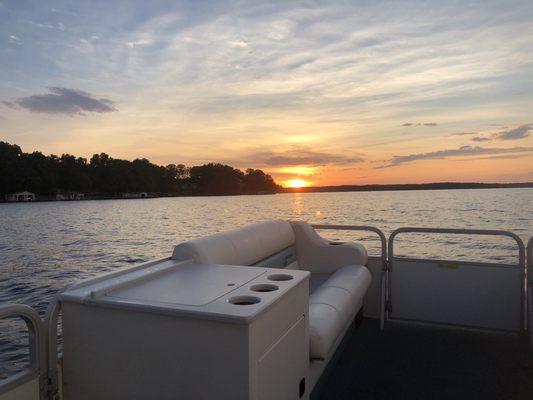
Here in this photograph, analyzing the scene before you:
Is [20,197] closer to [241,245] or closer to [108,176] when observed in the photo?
[108,176]

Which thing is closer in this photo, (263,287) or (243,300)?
(243,300)

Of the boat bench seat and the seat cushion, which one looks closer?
the seat cushion

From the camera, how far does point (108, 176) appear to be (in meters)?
96.1

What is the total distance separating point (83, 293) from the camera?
194cm

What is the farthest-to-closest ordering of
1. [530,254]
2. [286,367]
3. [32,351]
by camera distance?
[530,254] → [286,367] → [32,351]

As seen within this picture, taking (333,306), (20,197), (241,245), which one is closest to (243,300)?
(333,306)

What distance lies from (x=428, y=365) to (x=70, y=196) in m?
96.4

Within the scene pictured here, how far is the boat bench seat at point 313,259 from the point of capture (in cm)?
278

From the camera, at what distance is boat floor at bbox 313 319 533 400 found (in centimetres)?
298

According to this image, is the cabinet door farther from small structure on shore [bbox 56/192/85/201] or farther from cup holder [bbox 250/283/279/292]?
small structure on shore [bbox 56/192/85/201]

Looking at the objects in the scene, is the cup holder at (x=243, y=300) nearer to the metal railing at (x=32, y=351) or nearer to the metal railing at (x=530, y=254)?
the metal railing at (x=32, y=351)

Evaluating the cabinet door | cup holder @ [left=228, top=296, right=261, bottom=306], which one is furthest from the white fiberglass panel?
cup holder @ [left=228, top=296, right=261, bottom=306]

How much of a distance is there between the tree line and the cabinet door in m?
86.6

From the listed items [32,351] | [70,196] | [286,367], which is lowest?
→ [286,367]
